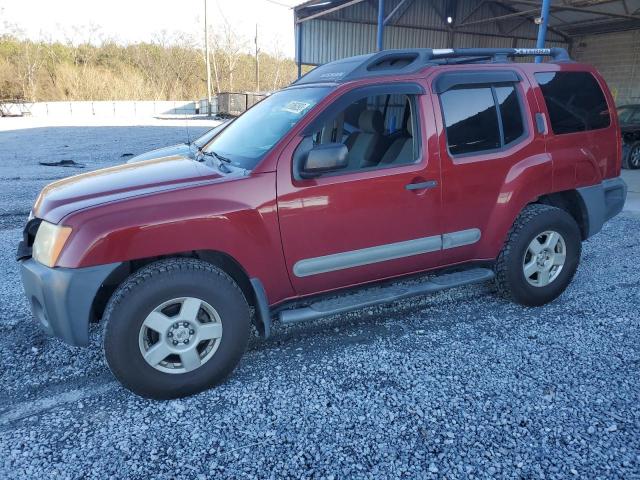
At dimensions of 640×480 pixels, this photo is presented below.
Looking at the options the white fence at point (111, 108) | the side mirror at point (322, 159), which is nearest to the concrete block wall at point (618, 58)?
the side mirror at point (322, 159)

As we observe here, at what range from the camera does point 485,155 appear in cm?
353

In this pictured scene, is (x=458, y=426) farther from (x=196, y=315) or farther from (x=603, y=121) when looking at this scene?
(x=603, y=121)

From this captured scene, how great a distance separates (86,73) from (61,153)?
121ft

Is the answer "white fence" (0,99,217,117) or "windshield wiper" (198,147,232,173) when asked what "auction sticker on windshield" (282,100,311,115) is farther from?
"white fence" (0,99,217,117)

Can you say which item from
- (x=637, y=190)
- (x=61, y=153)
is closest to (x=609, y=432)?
(x=637, y=190)

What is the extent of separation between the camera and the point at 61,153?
1418cm

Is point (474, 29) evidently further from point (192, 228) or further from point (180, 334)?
point (180, 334)

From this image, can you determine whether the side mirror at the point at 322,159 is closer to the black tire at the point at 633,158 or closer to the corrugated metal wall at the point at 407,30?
the black tire at the point at 633,158

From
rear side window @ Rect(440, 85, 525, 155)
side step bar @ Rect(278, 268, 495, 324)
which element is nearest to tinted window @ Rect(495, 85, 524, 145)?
rear side window @ Rect(440, 85, 525, 155)

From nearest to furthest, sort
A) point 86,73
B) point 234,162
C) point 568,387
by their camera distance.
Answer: point 568,387
point 234,162
point 86,73

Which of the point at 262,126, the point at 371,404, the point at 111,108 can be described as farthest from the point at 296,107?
the point at 111,108

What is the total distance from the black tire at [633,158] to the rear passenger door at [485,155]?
32.4 feet

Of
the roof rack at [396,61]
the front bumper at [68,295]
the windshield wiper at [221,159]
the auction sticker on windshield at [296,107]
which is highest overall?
the roof rack at [396,61]

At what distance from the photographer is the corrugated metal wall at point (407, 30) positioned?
717 inches
